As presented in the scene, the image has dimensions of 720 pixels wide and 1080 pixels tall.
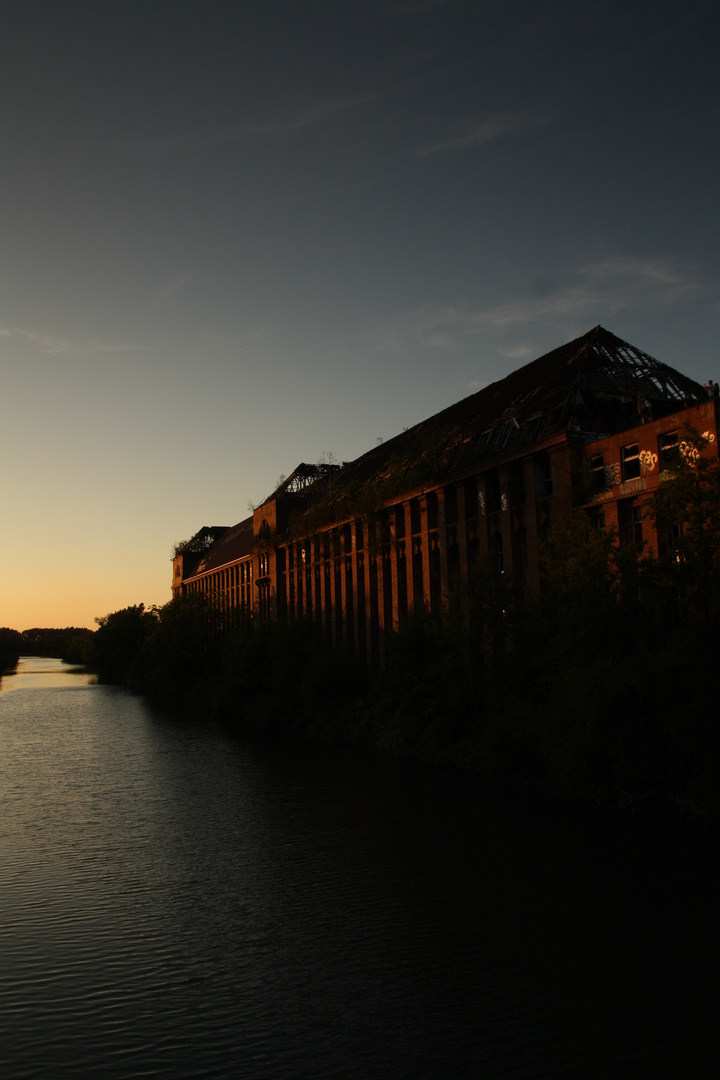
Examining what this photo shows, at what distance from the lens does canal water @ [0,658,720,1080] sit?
25.7ft

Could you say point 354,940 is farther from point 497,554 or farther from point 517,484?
point 497,554

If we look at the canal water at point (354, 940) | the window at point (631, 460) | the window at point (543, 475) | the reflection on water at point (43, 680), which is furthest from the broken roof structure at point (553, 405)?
the reflection on water at point (43, 680)

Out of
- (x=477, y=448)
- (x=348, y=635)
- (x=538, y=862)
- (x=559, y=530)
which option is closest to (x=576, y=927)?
(x=538, y=862)

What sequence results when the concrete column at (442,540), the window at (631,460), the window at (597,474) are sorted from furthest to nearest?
the concrete column at (442,540) → the window at (597,474) → the window at (631,460)

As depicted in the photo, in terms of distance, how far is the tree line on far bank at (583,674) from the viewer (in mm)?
16297

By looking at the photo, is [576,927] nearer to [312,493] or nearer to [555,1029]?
[555,1029]

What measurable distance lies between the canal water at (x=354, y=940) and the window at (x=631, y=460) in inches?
351

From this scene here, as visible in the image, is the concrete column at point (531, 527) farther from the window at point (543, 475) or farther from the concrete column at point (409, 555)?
the concrete column at point (409, 555)

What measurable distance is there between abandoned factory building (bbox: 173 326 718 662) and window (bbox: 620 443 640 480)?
0.10 ft

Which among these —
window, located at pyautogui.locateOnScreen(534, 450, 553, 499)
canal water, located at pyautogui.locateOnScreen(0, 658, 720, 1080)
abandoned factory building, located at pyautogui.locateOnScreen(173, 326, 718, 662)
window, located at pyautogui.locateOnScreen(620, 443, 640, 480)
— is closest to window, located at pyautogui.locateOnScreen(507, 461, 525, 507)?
abandoned factory building, located at pyautogui.locateOnScreen(173, 326, 718, 662)

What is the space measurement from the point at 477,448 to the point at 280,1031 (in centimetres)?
2270

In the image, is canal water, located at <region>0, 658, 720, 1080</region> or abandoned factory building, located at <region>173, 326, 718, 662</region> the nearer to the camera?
canal water, located at <region>0, 658, 720, 1080</region>

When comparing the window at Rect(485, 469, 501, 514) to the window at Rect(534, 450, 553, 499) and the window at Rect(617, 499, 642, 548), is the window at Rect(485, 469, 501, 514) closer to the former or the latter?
the window at Rect(534, 450, 553, 499)

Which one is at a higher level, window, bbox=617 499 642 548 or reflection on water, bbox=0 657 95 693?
window, bbox=617 499 642 548
